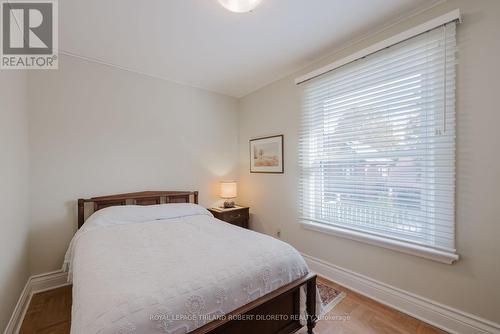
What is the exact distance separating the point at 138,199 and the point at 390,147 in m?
2.84

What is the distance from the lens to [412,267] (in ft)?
6.18

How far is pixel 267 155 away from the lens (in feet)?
10.8

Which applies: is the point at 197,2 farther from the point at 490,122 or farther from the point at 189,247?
the point at 490,122

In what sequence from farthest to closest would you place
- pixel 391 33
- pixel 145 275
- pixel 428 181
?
pixel 391 33, pixel 428 181, pixel 145 275

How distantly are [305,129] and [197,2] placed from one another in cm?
171

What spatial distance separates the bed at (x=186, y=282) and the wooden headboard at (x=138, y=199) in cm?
42

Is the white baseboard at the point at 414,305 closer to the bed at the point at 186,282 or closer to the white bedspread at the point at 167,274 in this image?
the bed at the point at 186,282

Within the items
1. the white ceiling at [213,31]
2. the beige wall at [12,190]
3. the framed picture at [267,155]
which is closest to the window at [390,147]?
the white ceiling at [213,31]

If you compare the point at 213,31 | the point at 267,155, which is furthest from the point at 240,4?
the point at 267,155

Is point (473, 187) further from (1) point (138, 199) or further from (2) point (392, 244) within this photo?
(1) point (138, 199)

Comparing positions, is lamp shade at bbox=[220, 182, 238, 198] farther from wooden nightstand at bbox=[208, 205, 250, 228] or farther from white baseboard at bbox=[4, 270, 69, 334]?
white baseboard at bbox=[4, 270, 69, 334]

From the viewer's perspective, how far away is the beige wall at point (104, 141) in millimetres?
2318

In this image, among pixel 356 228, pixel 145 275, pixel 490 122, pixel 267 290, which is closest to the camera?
pixel 145 275

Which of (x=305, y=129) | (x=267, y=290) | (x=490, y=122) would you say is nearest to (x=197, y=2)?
(x=305, y=129)
